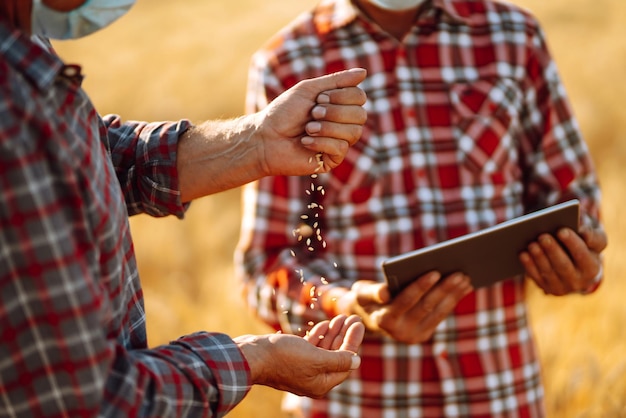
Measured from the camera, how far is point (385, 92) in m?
2.16

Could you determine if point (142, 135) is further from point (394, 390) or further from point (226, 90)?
point (226, 90)

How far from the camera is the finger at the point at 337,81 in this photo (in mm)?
1499

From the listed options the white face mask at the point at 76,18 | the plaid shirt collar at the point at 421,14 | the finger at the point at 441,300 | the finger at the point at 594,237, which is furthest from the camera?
the plaid shirt collar at the point at 421,14

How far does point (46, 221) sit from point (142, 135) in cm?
52

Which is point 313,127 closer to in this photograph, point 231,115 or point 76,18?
point 76,18

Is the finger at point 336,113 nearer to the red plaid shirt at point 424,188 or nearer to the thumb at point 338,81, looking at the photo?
the thumb at point 338,81

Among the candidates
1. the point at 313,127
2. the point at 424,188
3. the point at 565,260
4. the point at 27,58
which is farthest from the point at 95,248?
the point at 565,260

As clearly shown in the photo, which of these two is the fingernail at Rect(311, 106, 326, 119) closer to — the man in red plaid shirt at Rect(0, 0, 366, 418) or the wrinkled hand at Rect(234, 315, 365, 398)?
the man in red plaid shirt at Rect(0, 0, 366, 418)

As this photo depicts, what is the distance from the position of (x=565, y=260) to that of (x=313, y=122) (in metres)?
0.82

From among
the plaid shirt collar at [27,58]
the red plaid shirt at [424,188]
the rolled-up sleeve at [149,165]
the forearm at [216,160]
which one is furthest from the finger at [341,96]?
the red plaid shirt at [424,188]

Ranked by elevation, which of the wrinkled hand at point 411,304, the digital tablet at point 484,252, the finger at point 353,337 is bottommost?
the wrinkled hand at point 411,304

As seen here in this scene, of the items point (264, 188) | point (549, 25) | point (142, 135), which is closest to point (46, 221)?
point (142, 135)

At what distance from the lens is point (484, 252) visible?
6.19 ft

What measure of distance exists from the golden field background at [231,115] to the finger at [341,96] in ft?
4.82
